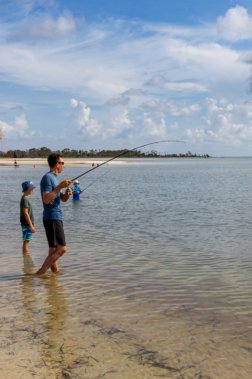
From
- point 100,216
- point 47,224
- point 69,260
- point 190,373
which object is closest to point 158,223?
point 100,216

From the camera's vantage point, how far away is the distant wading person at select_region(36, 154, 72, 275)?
6.71 metres

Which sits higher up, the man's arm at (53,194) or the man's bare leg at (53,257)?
the man's arm at (53,194)

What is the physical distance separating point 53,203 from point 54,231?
0.47m

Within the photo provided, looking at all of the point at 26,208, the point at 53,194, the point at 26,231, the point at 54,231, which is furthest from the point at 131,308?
the point at 26,231

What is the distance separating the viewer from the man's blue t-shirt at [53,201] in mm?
6738

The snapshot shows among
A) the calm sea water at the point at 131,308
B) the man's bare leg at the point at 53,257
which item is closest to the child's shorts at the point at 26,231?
the calm sea water at the point at 131,308

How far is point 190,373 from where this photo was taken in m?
4.10

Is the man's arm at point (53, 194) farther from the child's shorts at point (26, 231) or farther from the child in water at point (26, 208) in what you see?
the child's shorts at point (26, 231)

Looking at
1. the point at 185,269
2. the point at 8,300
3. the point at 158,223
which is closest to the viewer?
the point at 8,300

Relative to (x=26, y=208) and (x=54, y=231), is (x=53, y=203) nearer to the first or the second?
(x=54, y=231)

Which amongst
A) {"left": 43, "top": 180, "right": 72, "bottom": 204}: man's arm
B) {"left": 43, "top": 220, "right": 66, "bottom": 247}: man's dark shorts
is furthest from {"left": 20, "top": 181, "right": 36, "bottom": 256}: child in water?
{"left": 43, "top": 180, "right": 72, "bottom": 204}: man's arm

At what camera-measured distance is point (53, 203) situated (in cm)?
694

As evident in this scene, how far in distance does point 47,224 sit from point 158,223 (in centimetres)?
803

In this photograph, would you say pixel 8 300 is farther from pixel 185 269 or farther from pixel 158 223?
pixel 158 223
